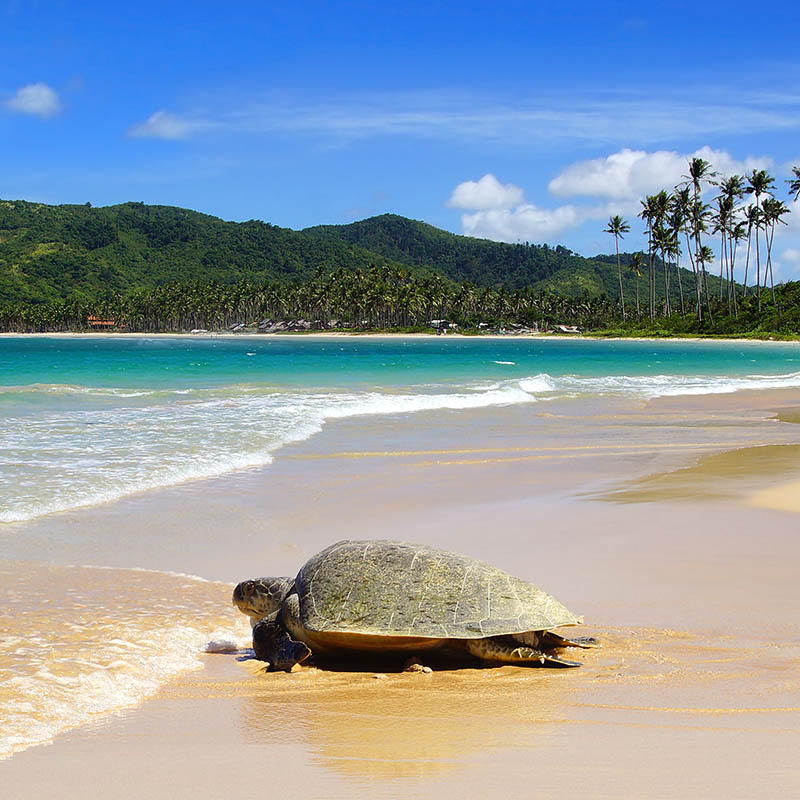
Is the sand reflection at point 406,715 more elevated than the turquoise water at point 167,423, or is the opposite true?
the turquoise water at point 167,423

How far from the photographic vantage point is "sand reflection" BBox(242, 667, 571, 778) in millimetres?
3688

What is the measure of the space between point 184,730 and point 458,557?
2075 mm

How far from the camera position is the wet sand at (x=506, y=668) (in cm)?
348

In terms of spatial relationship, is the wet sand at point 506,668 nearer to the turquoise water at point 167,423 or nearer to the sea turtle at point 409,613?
the sea turtle at point 409,613

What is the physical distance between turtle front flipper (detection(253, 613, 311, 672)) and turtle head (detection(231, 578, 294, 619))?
210 millimetres

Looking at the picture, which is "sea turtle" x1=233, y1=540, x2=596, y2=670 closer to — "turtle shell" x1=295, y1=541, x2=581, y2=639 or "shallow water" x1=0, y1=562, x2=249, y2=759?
"turtle shell" x1=295, y1=541, x2=581, y2=639

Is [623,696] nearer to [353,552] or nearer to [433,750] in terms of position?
[433,750]

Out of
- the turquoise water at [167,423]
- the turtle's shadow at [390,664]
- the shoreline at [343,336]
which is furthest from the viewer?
the shoreline at [343,336]

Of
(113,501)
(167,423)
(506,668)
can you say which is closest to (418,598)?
(506,668)

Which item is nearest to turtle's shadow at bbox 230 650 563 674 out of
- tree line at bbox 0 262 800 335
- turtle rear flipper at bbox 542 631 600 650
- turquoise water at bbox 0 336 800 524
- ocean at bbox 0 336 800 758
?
turtle rear flipper at bbox 542 631 600 650

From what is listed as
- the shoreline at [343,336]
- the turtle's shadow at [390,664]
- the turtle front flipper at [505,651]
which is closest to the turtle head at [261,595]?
the turtle's shadow at [390,664]

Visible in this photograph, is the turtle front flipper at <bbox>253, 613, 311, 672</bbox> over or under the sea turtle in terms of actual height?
under

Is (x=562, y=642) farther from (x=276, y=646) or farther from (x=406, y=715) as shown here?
(x=276, y=646)

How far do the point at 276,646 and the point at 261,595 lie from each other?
50 cm
